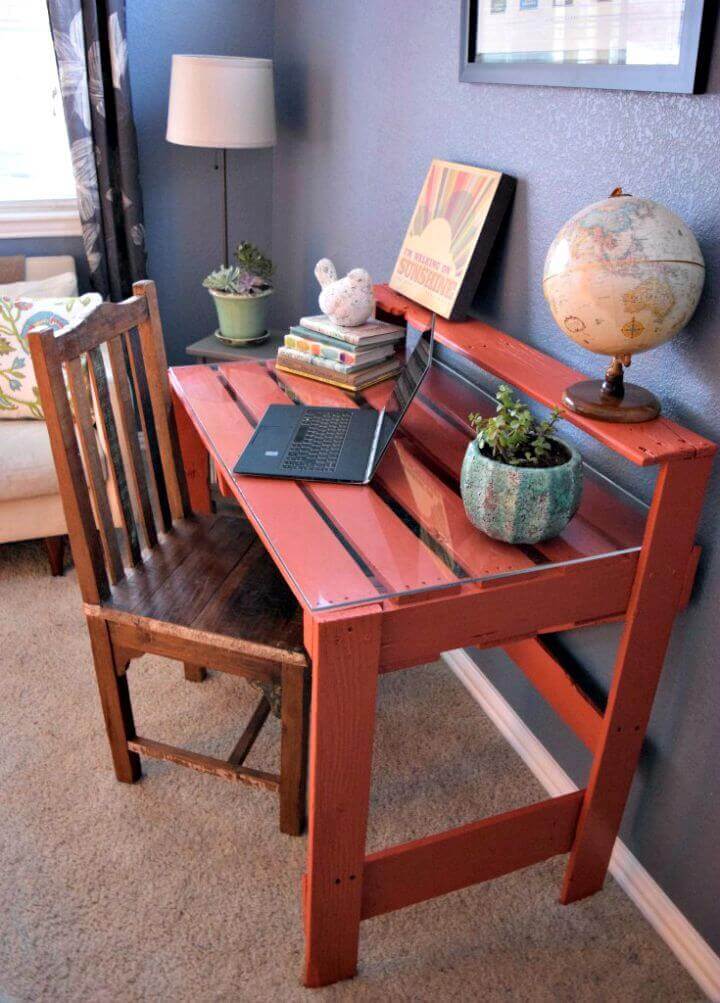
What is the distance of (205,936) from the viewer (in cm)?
146

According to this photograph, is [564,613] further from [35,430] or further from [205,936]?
[35,430]

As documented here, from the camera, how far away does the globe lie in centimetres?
111

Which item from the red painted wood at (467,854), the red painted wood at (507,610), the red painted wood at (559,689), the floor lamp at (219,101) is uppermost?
the floor lamp at (219,101)

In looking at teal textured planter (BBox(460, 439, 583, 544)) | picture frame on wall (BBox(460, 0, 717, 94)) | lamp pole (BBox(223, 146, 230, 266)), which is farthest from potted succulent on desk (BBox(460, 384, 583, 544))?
lamp pole (BBox(223, 146, 230, 266))

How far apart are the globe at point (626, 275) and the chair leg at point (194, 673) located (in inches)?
49.1

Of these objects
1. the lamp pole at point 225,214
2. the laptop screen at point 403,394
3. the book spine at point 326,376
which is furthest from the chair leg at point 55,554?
the laptop screen at point 403,394

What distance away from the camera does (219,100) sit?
7.79 feet

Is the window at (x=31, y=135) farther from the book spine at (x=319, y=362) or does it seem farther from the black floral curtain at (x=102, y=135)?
the book spine at (x=319, y=362)

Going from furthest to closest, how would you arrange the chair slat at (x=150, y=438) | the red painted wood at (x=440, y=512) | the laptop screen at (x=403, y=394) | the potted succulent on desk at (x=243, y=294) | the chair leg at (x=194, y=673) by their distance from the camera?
1. the potted succulent on desk at (x=243, y=294)
2. the chair leg at (x=194, y=673)
3. the chair slat at (x=150, y=438)
4. the laptop screen at (x=403, y=394)
5. the red painted wood at (x=440, y=512)

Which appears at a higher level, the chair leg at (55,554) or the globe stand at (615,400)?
the globe stand at (615,400)

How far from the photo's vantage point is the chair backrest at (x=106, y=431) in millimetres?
1433

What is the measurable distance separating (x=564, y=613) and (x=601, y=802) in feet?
1.37

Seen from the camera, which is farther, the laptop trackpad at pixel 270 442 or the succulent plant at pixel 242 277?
the succulent plant at pixel 242 277

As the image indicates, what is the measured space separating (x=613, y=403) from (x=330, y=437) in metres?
0.52
